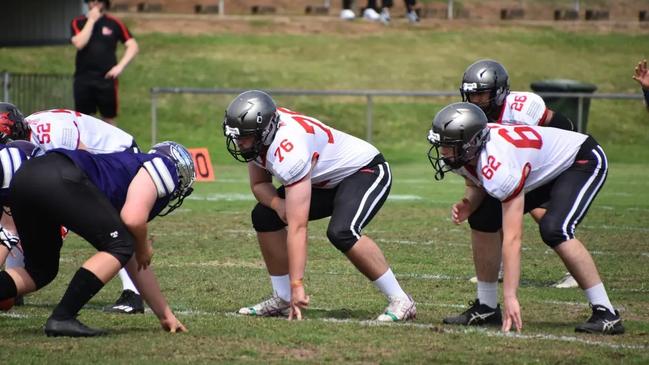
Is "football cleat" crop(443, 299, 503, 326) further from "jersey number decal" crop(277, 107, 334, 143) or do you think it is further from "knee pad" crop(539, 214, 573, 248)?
"jersey number decal" crop(277, 107, 334, 143)

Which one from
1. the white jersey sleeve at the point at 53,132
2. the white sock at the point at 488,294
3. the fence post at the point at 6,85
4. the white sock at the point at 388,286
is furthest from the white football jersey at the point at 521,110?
the fence post at the point at 6,85

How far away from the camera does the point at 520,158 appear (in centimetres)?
723

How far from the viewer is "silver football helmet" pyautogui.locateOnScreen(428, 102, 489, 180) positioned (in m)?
7.15

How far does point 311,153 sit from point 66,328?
1802 millimetres

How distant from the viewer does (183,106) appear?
26938 mm

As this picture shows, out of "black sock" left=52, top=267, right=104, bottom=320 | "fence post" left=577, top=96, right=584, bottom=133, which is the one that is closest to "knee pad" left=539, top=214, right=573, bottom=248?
"black sock" left=52, top=267, right=104, bottom=320

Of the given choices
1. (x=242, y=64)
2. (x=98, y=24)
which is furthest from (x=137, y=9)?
(x=98, y=24)

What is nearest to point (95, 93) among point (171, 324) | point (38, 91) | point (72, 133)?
point (72, 133)

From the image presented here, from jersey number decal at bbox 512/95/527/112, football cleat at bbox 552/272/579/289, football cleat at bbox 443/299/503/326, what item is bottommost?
football cleat at bbox 552/272/579/289

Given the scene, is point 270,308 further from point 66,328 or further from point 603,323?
point 603,323

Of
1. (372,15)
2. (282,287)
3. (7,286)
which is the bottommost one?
(372,15)

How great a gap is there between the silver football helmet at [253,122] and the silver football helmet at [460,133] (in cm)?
A: 97

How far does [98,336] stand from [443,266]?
3.92m

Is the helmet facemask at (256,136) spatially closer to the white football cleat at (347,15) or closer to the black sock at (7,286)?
the black sock at (7,286)
